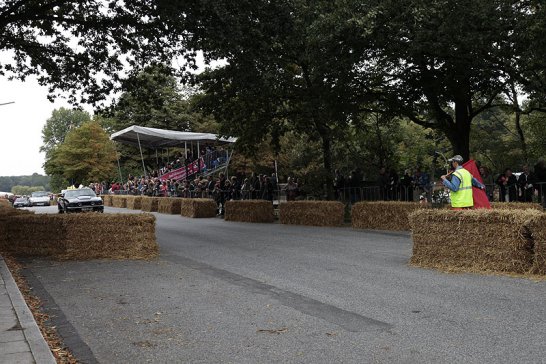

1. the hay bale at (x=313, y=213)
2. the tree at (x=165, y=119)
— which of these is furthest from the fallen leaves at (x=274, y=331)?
the tree at (x=165, y=119)

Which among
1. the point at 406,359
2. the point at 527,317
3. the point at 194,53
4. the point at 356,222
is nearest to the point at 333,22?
the point at 194,53

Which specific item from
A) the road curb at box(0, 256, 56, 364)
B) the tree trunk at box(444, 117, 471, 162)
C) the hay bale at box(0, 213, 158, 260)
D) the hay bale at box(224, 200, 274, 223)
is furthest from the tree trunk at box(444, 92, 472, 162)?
the road curb at box(0, 256, 56, 364)

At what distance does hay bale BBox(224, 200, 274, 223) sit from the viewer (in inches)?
906

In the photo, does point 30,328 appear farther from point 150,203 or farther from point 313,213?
point 150,203

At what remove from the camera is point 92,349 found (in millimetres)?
5273

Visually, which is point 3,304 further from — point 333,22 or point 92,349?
point 333,22

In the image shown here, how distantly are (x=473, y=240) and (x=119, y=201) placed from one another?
3899 cm

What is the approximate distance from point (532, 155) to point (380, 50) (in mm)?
23072

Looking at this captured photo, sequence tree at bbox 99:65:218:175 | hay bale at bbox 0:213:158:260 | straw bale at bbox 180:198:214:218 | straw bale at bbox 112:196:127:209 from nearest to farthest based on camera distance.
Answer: hay bale at bbox 0:213:158:260, straw bale at bbox 180:198:214:218, straw bale at bbox 112:196:127:209, tree at bbox 99:65:218:175

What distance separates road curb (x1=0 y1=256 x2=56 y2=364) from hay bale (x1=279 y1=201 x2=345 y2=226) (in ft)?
42.2

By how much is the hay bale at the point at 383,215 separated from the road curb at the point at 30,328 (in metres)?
11.7

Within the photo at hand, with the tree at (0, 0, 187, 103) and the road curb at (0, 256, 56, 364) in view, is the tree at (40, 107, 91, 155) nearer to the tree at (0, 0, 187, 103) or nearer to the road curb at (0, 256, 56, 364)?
the tree at (0, 0, 187, 103)

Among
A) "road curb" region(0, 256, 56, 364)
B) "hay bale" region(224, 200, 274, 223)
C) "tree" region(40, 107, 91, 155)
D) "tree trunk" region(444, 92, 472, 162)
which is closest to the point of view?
"road curb" region(0, 256, 56, 364)

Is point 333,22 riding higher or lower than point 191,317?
higher
